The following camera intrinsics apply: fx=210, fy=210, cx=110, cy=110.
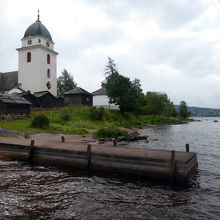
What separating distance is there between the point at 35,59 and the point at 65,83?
23649mm

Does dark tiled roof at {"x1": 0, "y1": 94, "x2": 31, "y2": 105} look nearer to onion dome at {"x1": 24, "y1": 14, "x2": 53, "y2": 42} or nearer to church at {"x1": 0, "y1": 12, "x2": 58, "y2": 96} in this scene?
church at {"x1": 0, "y1": 12, "x2": 58, "y2": 96}

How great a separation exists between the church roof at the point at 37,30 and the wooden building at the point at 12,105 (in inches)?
1001

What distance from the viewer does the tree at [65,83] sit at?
258 ft

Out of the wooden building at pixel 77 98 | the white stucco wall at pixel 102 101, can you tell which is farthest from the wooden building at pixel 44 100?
the white stucco wall at pixel 102 101

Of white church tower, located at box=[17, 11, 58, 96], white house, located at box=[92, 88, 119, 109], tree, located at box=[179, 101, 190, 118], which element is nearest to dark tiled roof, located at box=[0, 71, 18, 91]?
white church tower, located at box=[17, 11, 58, 96]

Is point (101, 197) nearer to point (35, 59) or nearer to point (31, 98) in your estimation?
point (31, 98)

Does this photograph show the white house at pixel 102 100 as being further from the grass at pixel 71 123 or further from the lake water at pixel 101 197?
the lake water at pixel 101 197

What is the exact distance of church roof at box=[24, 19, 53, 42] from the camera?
55844mm

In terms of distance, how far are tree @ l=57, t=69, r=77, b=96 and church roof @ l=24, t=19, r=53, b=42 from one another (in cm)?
2248

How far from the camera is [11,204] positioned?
28.1 ft

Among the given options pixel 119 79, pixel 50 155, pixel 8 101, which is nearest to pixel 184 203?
pixel 50 155

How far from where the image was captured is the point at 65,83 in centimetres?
7925

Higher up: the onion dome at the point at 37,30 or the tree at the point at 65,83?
the onion dome at the point at 37,30

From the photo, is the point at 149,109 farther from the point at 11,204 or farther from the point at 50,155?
the point at 11,204
